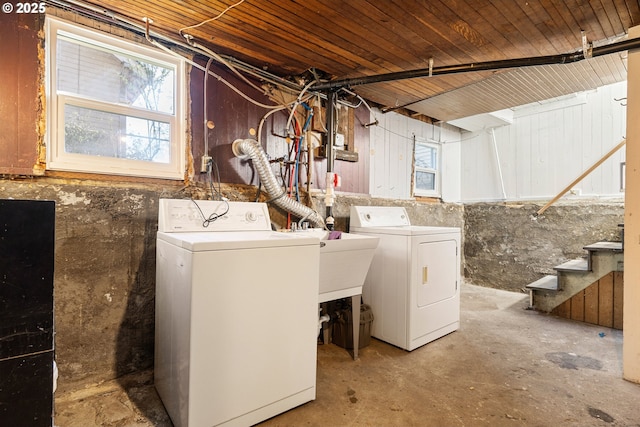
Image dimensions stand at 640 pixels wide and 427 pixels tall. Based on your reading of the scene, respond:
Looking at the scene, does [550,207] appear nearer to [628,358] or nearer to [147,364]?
[628,358]

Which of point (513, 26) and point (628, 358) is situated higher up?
point (513, 26)

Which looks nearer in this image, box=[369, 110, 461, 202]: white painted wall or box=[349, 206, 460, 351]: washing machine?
box=[349, 206, 460, 351]: washing machine

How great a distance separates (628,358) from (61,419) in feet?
10.7

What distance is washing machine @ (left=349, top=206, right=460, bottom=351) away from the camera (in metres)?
2.43

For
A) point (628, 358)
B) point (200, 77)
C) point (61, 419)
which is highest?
point (200, 77)

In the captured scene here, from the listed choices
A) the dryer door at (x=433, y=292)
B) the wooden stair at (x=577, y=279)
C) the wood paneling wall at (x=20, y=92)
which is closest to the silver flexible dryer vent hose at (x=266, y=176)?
the dryer door at (x=433, y=292)

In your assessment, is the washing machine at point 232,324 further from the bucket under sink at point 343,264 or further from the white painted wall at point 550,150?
the white painted wall at point 550,150

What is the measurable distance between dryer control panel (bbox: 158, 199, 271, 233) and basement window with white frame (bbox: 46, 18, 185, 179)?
12.2 inches

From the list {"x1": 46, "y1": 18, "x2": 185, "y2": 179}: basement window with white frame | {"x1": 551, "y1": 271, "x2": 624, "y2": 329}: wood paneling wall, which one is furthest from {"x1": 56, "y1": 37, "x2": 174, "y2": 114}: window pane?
{"x1": 551, "y1": 271, "x2": 624, "y2": 329}: wood paneling wall

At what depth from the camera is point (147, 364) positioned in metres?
2.04

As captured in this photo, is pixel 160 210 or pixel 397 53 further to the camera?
pixel 397 53

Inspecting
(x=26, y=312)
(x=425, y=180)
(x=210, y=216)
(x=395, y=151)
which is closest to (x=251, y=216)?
(x=210, y=216)

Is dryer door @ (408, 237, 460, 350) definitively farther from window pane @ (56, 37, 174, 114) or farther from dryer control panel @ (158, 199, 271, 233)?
window pane @ (56, 37, 174, 114)

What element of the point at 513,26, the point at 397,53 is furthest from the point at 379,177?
the point at 513,26
